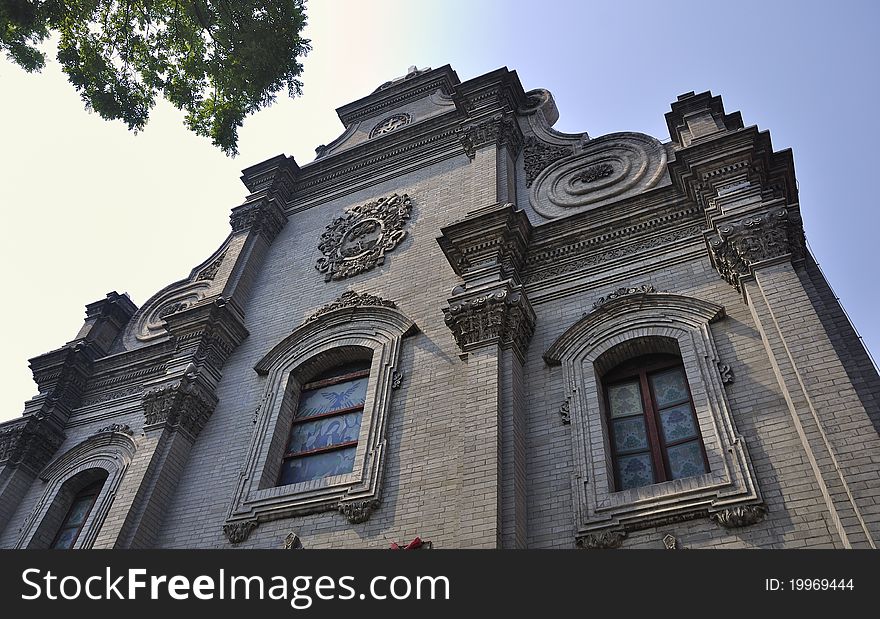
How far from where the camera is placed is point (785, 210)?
32.6 ft

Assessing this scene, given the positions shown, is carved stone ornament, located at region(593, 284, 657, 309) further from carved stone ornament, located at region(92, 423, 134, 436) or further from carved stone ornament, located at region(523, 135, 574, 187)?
carved stone ornament, located at region(92, 423, 134, 436)

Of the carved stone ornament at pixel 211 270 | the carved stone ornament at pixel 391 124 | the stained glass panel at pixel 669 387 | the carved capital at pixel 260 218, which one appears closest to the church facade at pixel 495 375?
the stained glass panel at pixel 669 387

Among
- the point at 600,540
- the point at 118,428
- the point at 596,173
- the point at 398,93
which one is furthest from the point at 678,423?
the point at 398,93

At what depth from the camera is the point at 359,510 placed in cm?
1014

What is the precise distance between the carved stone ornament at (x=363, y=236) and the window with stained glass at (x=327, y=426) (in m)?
2.62

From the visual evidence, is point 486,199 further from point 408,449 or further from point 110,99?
point 110,99

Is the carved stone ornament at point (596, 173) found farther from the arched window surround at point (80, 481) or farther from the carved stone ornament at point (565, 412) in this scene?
the arched window surround at point (80, 481)

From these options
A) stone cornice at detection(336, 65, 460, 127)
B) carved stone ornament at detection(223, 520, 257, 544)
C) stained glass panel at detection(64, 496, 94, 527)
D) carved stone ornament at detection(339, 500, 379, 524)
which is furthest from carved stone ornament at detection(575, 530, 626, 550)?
stone cornice at detection(336, 65, 460, 127)

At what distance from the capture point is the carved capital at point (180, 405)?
12828mm

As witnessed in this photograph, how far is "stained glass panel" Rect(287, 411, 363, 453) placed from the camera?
39.5 ft

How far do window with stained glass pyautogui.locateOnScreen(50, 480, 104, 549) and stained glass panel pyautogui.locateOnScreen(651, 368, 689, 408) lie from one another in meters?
10.5

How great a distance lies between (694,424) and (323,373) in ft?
23.0

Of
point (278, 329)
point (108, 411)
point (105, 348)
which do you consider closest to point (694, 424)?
point (278, 329)

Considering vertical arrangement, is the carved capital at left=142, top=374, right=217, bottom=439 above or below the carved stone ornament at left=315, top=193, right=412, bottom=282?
below
